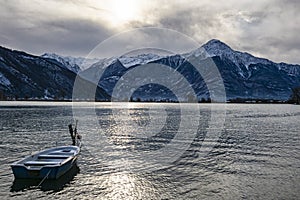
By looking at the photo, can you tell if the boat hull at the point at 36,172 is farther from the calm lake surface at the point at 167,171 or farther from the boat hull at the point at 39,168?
the calm lake surface at the point at 167,171

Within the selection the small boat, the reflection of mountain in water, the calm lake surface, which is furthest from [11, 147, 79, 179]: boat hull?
the calm lake surface

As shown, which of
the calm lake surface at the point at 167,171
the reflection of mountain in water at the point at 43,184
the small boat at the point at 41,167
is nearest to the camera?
the calm lake surface at the point at 167,171

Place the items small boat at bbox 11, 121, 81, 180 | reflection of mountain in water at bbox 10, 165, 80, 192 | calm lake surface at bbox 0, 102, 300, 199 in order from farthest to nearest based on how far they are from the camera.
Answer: small boat at bbox 11, 121, 81, 180
reflection of mountain in water at bbox 10, 165, 80, 192
calm lake surface at bbox 0, 102, 300, 199

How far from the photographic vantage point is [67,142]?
59594mm

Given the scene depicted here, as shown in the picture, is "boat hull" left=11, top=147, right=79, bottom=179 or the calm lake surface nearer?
the calm lake surface

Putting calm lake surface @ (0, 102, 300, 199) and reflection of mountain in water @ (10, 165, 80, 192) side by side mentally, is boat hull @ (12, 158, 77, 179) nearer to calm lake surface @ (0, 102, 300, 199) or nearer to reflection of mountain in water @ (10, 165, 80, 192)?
reflection of mountain in water @ (10, 165, 80, 192)

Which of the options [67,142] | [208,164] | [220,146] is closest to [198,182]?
[208,164]

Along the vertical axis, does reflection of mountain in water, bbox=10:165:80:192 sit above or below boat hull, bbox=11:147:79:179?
below

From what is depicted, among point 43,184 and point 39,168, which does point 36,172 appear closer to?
point 39,168

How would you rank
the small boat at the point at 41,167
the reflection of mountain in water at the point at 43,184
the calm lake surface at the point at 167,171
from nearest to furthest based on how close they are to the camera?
the calm lake surface at the point at 167,171, the reflection of mountain in water at the point at 43,184, the small boat at the point at 41,167

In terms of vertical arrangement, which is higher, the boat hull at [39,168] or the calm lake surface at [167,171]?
the boat hull at [39,168]

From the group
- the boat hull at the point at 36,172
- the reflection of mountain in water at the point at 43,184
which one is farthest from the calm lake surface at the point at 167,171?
the boat hull at the point at 36,172

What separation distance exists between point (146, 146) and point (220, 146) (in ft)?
47.9

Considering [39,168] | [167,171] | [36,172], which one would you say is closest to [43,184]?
[36,172]
